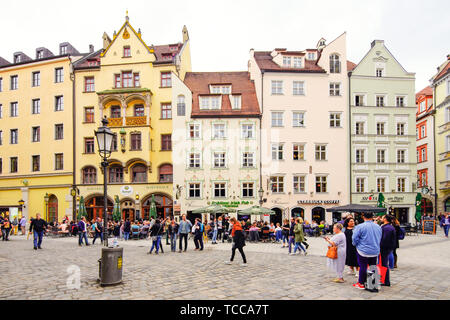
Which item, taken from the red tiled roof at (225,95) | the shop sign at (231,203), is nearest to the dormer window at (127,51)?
the red tiled roof at (225,95)

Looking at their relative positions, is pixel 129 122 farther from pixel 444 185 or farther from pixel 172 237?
pixel 444 185

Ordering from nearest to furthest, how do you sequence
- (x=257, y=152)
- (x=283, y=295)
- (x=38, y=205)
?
(x=283, y=295) → (x=257, y=152) → (x=38, y=205)

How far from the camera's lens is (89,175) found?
34.0 metres

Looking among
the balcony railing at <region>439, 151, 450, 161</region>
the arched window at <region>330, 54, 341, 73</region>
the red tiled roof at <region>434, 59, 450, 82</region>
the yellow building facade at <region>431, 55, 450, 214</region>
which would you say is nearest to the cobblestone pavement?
the arched window at <region>330, 54, 341, 73</region>

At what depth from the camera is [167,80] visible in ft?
111

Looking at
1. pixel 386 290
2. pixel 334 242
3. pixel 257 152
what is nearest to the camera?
pixel 386 290

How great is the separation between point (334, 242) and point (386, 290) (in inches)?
63.3

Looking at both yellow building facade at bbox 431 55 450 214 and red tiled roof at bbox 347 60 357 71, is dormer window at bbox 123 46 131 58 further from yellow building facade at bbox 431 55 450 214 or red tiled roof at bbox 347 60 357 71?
yellow building facade at bbox 431 55 450 214

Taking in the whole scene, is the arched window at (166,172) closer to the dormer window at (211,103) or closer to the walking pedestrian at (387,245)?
the dormer window at (211,103)

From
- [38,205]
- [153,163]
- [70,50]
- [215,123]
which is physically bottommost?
[38,205]

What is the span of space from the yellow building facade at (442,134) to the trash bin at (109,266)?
3813 centimetres

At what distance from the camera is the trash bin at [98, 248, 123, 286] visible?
8.20 meters
